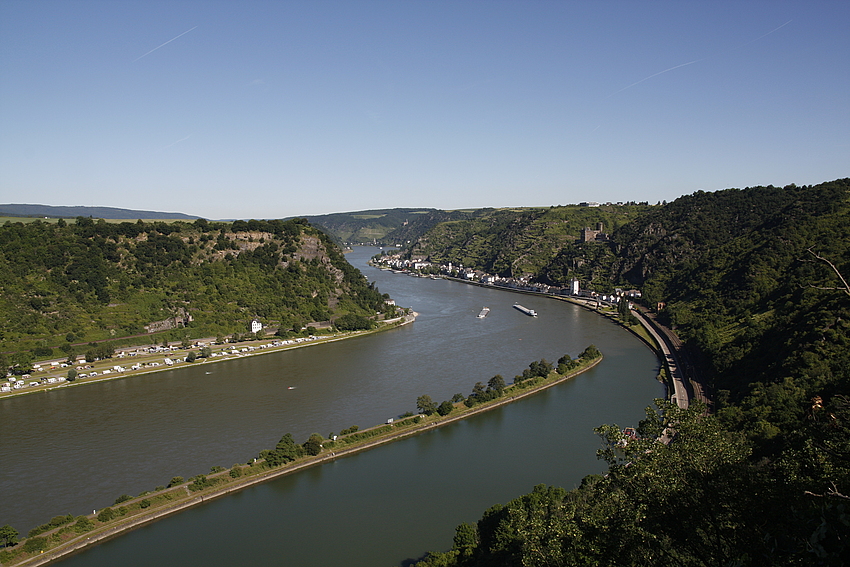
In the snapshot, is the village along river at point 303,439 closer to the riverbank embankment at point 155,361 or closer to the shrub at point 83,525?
the shrub at point 83,525

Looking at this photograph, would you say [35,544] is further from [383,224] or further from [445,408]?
[383,224]

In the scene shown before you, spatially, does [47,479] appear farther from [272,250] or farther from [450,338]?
[272,250]

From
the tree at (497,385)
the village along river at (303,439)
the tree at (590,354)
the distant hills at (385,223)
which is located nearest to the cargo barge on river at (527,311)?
the village along river at (303,439)

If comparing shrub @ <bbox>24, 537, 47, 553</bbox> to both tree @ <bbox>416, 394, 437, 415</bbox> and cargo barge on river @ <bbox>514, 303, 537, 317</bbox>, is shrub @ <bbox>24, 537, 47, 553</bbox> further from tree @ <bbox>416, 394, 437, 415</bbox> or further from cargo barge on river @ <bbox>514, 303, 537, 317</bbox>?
cargo barge on river @ <bbox>514, 303, 537, 317</bbox>

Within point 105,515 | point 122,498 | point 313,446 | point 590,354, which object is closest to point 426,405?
point 313,446

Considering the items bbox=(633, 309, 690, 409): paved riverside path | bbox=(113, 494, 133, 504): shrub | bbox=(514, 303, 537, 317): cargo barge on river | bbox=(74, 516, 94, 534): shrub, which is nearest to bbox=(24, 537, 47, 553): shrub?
bbox=(74, 516, 94, 534): shrub
